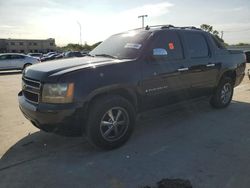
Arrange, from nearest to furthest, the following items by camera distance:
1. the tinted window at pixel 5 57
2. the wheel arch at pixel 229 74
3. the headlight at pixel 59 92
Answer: the headlight at pixel 59 92, the wheel arch at pixel 229 74, the tinted window at pixel 5 57

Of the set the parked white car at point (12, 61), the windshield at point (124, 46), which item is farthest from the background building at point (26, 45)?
the windshield at point (124, 46)

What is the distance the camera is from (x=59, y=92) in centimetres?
365

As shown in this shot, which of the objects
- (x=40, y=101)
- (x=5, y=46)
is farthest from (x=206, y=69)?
(x=5, y=46)

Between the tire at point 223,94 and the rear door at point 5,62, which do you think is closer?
the tire at point 223,94

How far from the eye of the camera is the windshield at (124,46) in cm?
459

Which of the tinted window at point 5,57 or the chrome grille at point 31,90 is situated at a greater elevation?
the chrome grille at point 31,90

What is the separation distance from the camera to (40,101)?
3781 mm

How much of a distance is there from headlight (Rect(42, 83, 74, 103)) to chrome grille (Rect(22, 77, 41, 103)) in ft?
0.61

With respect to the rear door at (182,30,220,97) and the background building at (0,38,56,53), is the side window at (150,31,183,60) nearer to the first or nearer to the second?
the rear door at (182,30,220,97)

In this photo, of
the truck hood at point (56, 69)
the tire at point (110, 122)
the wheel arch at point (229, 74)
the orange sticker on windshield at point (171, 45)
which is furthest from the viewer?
the wheel arch at point (229, 74)

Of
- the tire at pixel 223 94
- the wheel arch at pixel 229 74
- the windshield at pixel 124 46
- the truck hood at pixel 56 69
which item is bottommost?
the tire at pixel 223 94

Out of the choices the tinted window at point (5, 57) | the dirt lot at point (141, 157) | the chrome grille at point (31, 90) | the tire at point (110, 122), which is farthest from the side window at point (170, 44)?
the tinted window at point (5, 57)

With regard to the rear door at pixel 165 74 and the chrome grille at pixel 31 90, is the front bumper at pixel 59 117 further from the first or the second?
the rear door at pixel 165 74

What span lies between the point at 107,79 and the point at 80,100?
51 cm
